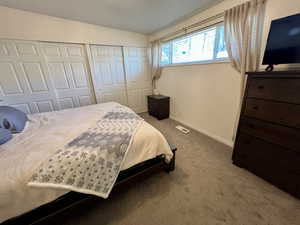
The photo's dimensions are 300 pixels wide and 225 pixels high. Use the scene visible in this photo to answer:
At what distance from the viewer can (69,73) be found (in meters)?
2.73

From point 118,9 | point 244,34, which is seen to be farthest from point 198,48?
point 118,9

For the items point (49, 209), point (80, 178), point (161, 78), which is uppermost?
point (161, 78)

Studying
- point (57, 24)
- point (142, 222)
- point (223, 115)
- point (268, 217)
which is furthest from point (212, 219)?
point (57, 24)

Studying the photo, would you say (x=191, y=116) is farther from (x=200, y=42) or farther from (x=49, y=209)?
(x=49, y=209)

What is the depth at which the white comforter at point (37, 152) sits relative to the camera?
768 mm

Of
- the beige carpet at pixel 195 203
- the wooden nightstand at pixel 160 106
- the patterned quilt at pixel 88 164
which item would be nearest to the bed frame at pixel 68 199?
the beige carpet at pixel 195 203

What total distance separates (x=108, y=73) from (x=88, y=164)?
9.16 feet

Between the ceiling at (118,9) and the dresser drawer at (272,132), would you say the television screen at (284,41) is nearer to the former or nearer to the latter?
the dresser drawer at (272,132)

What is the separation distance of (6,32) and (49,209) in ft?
9.80

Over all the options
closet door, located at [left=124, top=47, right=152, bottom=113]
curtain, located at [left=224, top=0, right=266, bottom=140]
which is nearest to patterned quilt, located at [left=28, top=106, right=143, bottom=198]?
curtain, located at [left=224, top=0, right=266, bottom=140]

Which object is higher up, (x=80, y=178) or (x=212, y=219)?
(x=80, y=178)

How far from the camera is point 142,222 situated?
1.07 metres

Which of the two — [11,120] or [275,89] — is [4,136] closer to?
[11,120]

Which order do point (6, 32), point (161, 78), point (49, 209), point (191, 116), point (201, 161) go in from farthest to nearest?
point (161, 78), point (191, 116), point (6, 32), point (201, 161), point (49, 209)
